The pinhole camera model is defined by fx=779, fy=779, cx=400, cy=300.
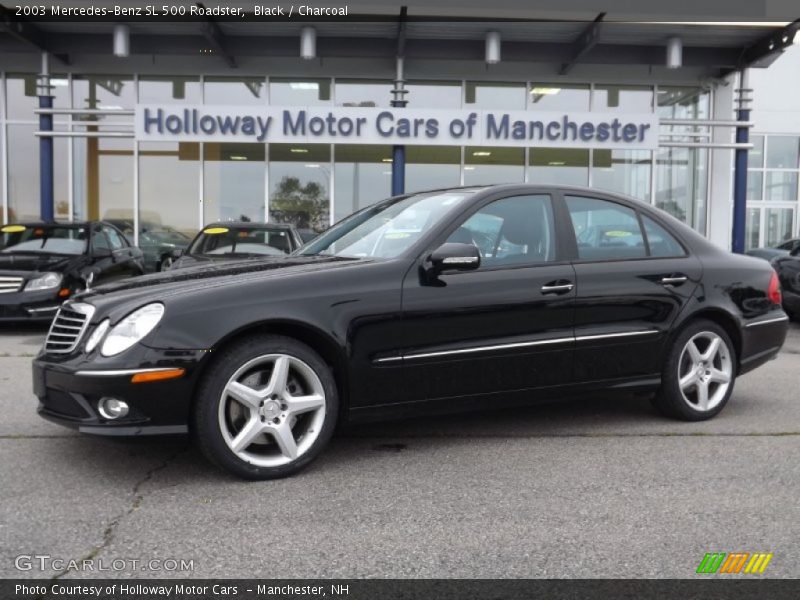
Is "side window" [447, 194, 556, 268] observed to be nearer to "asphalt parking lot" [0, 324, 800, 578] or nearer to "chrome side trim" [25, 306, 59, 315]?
"asphalt parking lot" [0, 324, 800, 578]

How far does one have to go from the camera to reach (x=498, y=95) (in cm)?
1792

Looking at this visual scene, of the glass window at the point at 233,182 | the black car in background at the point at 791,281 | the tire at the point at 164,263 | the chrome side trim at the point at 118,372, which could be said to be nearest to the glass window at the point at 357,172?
the glass window at the point at 233,182

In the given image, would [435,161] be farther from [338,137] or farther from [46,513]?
[46,513]

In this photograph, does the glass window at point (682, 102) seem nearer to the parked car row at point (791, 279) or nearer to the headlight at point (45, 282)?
the parked car row at point (791, 279)

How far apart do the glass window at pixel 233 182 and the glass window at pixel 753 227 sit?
43.3 ft

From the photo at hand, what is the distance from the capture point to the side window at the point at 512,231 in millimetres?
4469

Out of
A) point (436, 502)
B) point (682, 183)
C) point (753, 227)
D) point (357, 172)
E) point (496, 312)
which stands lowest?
point (436, 502)

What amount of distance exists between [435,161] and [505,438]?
13.7 m

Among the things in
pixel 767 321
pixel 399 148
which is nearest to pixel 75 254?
pixel 399 148

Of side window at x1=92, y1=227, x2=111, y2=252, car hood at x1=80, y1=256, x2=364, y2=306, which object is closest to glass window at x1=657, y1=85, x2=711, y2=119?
side window at x1=92, y1=227, x2=111, y2=252

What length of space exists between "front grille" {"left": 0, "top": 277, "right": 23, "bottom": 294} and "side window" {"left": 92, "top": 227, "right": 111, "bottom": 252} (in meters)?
1.44

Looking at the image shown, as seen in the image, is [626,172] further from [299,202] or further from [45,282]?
[45,282]

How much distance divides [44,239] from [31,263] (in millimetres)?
1133

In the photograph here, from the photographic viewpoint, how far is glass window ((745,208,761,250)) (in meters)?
21.4
